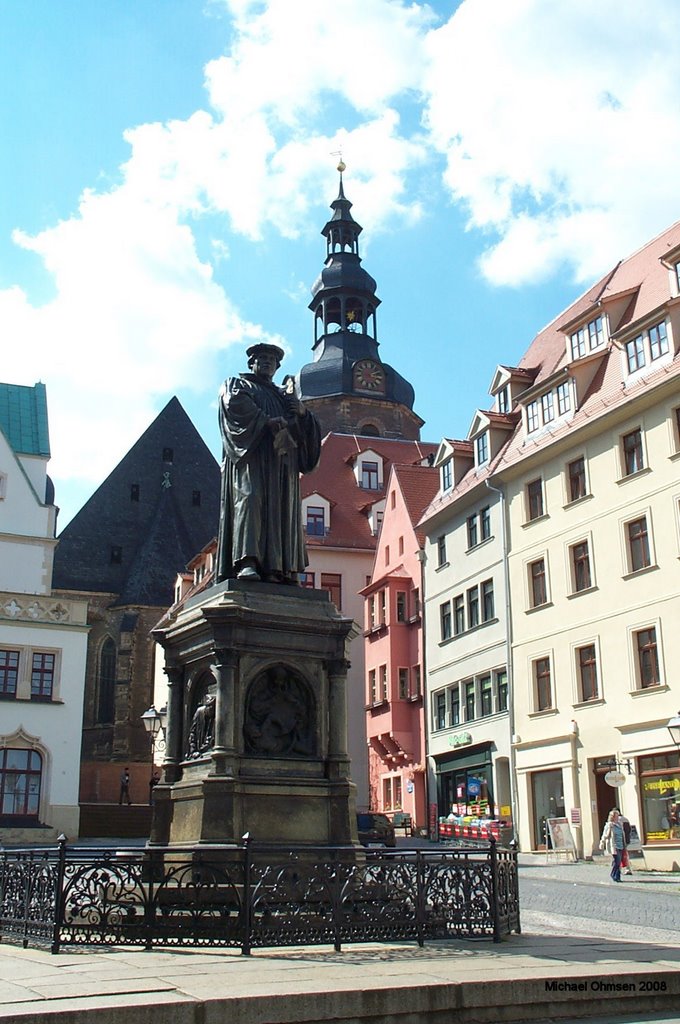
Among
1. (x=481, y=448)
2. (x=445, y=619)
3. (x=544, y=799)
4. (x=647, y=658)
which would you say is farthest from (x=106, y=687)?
(x=647, y=658)

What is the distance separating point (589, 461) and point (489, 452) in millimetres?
6217

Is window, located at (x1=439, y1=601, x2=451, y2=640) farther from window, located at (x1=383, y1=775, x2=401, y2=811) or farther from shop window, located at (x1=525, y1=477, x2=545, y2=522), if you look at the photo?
window, located at (x1=383, y1=775, x2=401, y2=811)

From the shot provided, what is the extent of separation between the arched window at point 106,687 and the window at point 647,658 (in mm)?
35053

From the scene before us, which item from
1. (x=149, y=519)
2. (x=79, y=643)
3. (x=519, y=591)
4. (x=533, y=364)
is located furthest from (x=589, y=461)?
(x=149, y=519)

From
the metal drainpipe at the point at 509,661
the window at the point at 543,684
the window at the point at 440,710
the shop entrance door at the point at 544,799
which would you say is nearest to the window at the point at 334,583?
the window at the point at 440,710

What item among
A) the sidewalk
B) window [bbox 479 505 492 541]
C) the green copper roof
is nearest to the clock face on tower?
the green copper roof

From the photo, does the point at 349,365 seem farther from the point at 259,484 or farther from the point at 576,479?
the point at 259,484

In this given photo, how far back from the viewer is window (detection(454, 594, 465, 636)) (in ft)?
117

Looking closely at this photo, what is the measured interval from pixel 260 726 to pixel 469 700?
24939 mm

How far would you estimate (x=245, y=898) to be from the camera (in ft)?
27.3

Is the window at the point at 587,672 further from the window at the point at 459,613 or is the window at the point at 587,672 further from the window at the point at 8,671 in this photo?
the window at the point at 8,671

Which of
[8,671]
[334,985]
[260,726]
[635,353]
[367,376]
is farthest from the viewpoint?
[367,376]

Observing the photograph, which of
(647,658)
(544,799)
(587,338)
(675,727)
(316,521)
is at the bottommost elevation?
(544,799)

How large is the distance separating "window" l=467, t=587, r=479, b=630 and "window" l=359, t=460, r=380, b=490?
16428 millimetres
